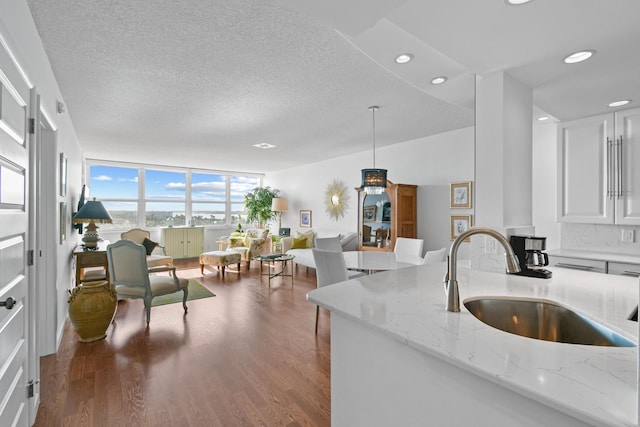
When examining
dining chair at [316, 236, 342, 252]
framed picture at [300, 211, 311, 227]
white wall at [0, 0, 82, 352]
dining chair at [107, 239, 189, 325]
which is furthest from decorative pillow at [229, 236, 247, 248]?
white wall at [0, 0, 82, 352]

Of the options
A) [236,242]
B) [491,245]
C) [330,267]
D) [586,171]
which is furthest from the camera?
[236,242]

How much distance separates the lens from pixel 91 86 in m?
3.12

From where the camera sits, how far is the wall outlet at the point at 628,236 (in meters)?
2.96

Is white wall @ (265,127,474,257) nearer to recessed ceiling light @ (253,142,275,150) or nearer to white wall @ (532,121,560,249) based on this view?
white wall @ (532,121,560,249)

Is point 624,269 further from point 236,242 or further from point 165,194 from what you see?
point 165,194

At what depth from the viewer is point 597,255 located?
295 cm

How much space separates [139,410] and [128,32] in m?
2.51

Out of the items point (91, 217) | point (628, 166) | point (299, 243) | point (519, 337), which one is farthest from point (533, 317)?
point (299, 243)

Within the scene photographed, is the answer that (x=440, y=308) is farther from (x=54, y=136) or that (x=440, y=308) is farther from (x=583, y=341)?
(x=54, y=136)

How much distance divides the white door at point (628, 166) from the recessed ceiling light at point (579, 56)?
4.75ft

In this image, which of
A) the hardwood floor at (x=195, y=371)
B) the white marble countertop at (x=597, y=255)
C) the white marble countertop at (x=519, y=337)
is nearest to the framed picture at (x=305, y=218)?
the hardwood floor at (x=195, y=371)

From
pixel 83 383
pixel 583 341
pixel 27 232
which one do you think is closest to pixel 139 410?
pixel 83 383

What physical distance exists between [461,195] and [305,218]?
13.3ft

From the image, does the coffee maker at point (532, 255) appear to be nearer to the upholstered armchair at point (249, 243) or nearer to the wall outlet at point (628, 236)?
the wall outlet at point (628, 236)
